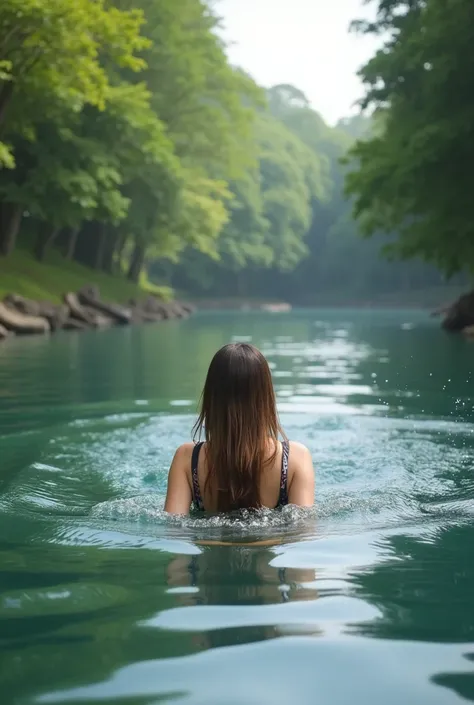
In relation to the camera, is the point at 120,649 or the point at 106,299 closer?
the point at 120,649

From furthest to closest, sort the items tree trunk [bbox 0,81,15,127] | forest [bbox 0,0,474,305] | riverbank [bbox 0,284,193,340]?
riverbank [bbox 0,284,193,340] → tree trunk [bbox 0,81,15,127] → forest [bbox 0,0,474,305]

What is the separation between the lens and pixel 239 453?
4.41 metres

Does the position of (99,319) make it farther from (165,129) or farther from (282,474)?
(282,474)

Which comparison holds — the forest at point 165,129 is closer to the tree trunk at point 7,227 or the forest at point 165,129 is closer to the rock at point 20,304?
the tree trunk at point 7,227

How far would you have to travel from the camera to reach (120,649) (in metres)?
3.02

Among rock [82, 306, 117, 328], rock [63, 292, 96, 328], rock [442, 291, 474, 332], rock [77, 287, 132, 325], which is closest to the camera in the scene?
rock [442, 291, 474, 332]

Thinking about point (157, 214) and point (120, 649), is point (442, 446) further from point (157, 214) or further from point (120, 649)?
point (157, 214)

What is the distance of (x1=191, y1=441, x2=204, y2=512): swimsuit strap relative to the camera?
4582mm

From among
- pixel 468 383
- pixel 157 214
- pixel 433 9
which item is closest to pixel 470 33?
pixel 433 9

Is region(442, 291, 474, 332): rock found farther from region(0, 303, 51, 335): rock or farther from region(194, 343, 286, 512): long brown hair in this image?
region(194, 343, 286, 512): long brown hair

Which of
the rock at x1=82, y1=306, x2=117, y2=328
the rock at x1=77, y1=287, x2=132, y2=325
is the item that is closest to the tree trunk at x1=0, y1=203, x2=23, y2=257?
the rock at x1=77, y1=287, x2=132, y2=325

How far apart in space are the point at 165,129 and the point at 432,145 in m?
19.1

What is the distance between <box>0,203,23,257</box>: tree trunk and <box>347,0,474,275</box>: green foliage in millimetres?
12170

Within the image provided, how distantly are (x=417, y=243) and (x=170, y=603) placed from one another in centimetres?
2177
